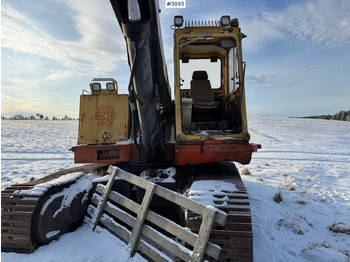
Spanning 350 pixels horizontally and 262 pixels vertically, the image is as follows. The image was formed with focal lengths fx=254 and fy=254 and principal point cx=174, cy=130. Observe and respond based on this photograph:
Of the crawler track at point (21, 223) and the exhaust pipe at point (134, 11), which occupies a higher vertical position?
the exhaust pipe at point (134, 11)

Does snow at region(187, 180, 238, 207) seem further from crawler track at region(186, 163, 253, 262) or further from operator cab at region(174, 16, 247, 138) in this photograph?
operator cab at region(174, 16, 247, 138)

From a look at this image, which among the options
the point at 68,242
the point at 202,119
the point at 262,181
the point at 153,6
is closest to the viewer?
the point at 153,6

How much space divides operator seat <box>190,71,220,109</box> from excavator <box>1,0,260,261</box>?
6 centimetres

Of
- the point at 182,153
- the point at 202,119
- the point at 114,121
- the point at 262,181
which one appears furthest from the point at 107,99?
the point at 262,181

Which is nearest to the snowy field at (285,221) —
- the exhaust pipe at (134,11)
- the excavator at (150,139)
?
the excavator at (150,139)

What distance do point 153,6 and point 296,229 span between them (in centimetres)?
391

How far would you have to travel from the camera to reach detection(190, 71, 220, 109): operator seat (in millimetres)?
6184

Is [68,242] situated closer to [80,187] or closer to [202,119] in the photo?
[80,187]

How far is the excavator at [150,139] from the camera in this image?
298 cm

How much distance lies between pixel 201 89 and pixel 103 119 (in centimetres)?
263

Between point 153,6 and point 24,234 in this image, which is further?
point 24,234

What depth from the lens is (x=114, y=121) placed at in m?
4.76

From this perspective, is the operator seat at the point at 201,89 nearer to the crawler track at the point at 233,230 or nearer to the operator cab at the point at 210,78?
the operator cab at the point at 210,78

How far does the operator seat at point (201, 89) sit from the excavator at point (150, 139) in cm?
6
